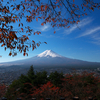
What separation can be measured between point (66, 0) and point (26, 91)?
20.4ft

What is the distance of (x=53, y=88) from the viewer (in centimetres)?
488

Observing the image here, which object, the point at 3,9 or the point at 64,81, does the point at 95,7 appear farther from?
the point at 64,81

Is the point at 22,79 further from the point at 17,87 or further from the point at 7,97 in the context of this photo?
the point at 7,97

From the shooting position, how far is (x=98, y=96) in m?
4.59

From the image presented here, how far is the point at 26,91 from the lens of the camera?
6109mm

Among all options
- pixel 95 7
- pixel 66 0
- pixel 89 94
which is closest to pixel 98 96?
pixel 89 94

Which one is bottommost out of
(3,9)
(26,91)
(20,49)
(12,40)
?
(26,91)

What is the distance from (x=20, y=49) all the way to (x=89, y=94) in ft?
13.8

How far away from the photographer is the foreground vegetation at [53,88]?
469cm

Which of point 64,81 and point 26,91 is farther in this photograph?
point 64,81

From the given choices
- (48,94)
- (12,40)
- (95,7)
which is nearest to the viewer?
(12,40)

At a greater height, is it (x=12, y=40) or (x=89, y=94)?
(x=12, y=40)

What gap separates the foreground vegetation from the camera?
4691 mm

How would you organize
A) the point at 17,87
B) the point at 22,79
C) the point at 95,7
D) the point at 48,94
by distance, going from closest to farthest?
the point at 48,94, the point at 95,7, the point at 17,87, the point at 22,79
